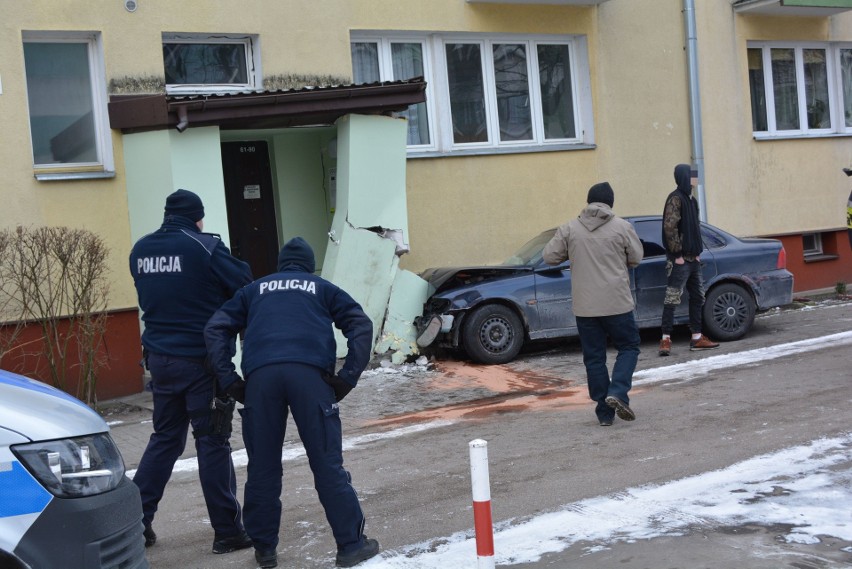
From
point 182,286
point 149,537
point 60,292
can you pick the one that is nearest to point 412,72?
point 60,292

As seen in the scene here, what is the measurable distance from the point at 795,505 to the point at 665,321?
19.4 feet

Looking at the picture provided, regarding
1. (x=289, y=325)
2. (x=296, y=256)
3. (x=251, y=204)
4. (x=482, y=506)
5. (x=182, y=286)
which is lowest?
(x=482, y=506)

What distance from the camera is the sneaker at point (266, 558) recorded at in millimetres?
5254

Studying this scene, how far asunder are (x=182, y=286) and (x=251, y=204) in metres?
7.51

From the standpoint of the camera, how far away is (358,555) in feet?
17.0

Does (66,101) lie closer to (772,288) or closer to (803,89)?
(772,288)

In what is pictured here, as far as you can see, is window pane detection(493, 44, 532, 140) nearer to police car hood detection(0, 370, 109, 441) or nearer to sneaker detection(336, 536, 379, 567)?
sneaker detection(336, 536, 379, 567)

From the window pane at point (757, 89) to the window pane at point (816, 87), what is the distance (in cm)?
96

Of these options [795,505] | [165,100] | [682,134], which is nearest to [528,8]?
[682,134]

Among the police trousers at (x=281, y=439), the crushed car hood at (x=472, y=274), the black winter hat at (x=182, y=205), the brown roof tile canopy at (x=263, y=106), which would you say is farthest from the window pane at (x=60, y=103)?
the police trousers at (x=281, y=439)

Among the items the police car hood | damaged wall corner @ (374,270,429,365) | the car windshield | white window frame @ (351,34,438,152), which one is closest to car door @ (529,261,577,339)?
the car windshield

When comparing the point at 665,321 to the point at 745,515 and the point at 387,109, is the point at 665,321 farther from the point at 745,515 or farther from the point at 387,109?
the point at 745,515

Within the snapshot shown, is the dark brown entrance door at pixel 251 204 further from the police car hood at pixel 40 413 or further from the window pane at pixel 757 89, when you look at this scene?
the police car hood at pixel 40 413

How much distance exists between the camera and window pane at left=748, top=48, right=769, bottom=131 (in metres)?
16.4
